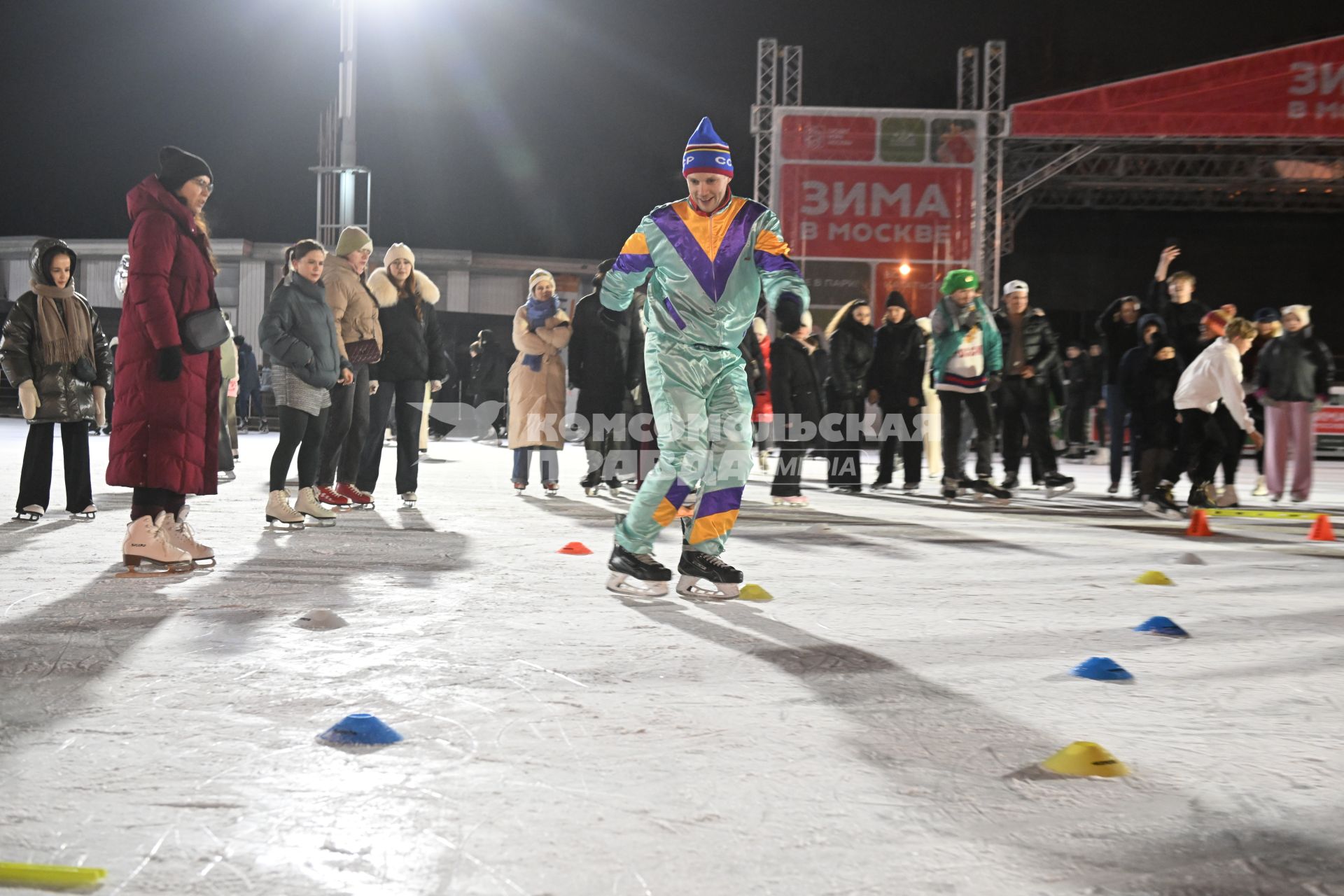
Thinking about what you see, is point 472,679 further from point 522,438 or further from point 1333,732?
point 522,438

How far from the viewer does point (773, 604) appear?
4.48 metres

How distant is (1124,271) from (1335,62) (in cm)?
981

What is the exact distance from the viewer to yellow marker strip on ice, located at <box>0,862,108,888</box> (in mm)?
1776

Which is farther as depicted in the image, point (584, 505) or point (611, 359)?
point (611, 359)

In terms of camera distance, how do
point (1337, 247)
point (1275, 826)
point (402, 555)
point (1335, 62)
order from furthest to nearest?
point (1337, 247), point (1335, 62), point (402, 555), point (1275, 826)

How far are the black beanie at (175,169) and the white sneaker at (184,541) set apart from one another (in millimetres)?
1284

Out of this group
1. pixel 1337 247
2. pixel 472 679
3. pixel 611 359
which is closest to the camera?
pixel 472 679

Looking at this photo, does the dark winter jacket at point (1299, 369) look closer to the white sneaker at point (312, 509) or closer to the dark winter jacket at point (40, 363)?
the white sneaker at point (312, 509)

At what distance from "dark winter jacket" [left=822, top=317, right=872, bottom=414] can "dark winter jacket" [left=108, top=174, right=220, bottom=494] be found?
6.33m

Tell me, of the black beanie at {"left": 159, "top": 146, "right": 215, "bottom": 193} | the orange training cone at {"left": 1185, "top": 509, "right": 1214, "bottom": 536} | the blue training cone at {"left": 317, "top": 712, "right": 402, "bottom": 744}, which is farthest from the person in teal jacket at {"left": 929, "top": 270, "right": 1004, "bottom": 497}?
the blue training cone at {"left": 317, "top": 712, "right": 402, "bottom": 744}

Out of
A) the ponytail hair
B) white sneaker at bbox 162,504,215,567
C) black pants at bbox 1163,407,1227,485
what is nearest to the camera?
white sneaker at bbox 162,504,215,567

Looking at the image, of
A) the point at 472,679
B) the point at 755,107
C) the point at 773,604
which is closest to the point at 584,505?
the point at 773,604

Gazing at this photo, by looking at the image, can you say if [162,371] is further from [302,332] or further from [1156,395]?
[1156,395]

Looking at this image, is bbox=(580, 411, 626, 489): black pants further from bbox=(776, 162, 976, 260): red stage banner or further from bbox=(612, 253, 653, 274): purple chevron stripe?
bbox=(776, 162, 976, 260): red stage banner
